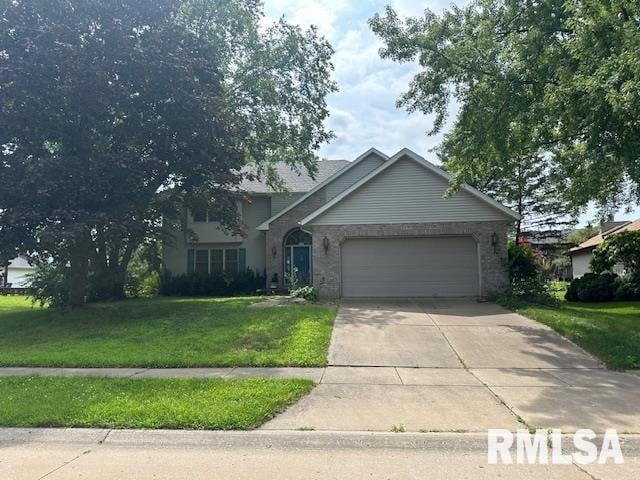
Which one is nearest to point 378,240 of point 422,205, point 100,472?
point 422,205

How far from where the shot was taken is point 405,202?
18.3m

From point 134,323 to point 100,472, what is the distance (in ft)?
33.2

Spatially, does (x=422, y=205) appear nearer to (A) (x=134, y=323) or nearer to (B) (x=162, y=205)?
(B) (x=162, y=205)

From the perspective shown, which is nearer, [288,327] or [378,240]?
[288,327]

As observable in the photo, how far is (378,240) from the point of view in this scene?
1877 cm

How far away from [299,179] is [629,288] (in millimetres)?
17544

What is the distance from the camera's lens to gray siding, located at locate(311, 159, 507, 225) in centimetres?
1814

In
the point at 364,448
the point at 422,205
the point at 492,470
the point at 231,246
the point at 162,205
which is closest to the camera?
the point at 492,470

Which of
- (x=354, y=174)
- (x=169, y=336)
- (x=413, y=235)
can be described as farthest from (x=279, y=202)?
(x=169, y=336)

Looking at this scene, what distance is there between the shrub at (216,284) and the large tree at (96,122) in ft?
30.0

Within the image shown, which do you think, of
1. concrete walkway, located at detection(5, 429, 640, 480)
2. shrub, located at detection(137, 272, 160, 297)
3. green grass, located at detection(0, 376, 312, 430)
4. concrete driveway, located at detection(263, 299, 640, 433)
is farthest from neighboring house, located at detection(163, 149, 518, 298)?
concrete walkway, located at detection(5, 429, 640, 480)

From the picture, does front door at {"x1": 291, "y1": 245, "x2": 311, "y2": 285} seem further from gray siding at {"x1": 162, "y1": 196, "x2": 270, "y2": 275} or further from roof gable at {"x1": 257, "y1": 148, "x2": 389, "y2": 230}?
gray siding at {"x1": 162, "y1": 196, "x2": 270, "y2": 275}

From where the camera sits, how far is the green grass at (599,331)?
9.14 metres

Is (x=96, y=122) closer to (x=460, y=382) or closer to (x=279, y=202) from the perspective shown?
(x=460, y=382)
